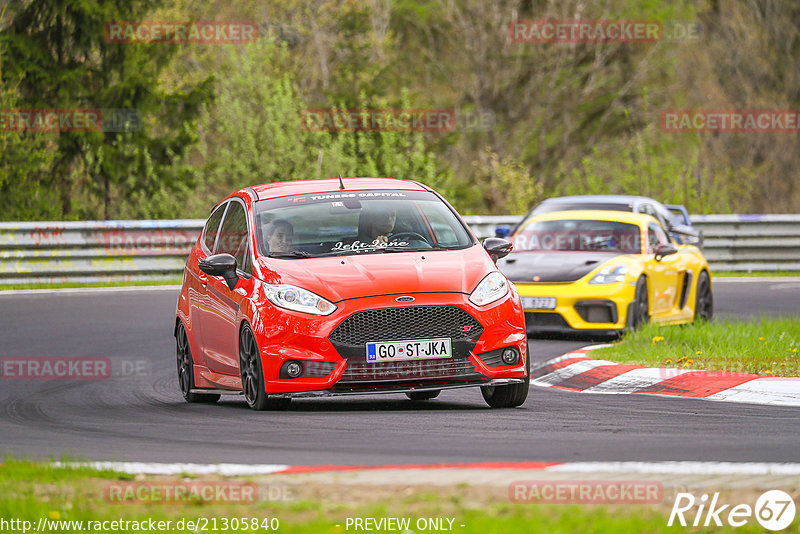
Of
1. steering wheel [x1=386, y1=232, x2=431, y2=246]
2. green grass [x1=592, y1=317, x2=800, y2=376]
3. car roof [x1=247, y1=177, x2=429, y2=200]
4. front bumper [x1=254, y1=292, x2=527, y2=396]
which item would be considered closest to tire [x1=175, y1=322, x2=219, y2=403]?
car roof [x1=247, y1=177, x2=429, y2=200]

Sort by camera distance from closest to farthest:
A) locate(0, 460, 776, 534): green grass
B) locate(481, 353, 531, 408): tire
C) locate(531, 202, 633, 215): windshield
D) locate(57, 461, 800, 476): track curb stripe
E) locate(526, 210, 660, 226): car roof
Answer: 1. locate(0, 460, 776, 534): green grass
2. locate(57, 461, 800, 476): track curb stripe
3. locate(481, 353, 531, 408): tire
4. locate(526, 210, 660, 226): car roof
5. locate(531, 202, 633, 215): windshield

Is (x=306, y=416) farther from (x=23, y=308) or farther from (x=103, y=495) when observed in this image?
(x=23, y=308)

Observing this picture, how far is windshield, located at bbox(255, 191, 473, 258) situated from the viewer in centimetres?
1029

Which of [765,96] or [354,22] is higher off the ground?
[354,22]

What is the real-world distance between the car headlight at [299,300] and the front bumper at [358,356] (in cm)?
5

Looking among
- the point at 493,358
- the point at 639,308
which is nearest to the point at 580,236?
the point at 639,308

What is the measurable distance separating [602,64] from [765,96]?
18.7 feet

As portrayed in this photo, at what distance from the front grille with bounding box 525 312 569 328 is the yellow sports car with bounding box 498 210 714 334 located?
0.04 ft

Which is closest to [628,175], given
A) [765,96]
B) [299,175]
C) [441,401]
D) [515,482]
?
[299,175]

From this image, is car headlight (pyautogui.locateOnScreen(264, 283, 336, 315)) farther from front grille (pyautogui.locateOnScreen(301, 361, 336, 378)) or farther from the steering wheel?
the steering wheel

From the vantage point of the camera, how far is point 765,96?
45406mm

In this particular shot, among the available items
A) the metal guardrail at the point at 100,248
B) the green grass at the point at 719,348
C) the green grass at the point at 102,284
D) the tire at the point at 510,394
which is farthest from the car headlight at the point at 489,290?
the metal guardrail at the point at 100,248

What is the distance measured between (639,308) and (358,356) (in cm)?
712

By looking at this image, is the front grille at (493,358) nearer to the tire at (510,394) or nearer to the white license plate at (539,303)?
the tire at (510,394)
